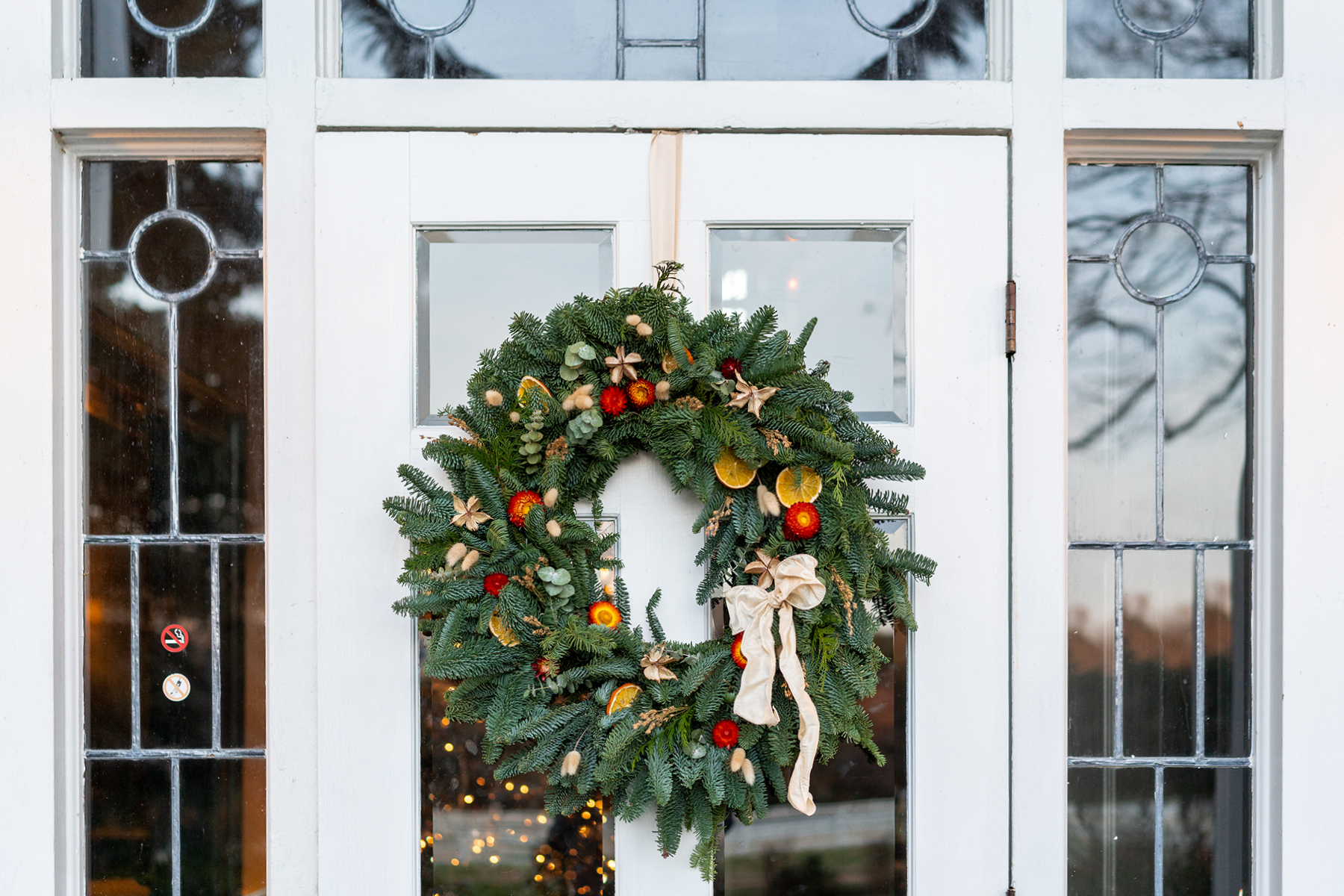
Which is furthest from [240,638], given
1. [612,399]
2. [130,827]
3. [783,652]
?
[783,652]

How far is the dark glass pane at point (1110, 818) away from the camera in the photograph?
1160 mm

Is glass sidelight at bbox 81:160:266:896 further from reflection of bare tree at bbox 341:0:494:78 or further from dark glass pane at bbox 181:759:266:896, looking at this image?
reflection of bare tree at bbox 341:0:494:78

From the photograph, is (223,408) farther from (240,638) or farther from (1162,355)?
(1162,355)

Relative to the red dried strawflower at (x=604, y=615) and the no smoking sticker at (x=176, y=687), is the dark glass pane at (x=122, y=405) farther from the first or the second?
the red dried strawflower at (x=604, y=615)

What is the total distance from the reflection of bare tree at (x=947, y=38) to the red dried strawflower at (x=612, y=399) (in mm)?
635

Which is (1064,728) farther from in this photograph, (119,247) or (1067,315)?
(119,247)

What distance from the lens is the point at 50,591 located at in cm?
111

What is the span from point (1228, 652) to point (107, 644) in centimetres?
158

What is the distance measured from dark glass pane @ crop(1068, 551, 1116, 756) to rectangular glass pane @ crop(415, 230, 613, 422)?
0.79m

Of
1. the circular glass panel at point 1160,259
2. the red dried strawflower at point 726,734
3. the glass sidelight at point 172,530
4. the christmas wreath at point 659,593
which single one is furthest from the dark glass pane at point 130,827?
the circular glass panel at point 1160,259

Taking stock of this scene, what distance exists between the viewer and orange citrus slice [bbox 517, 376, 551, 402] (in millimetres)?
997
